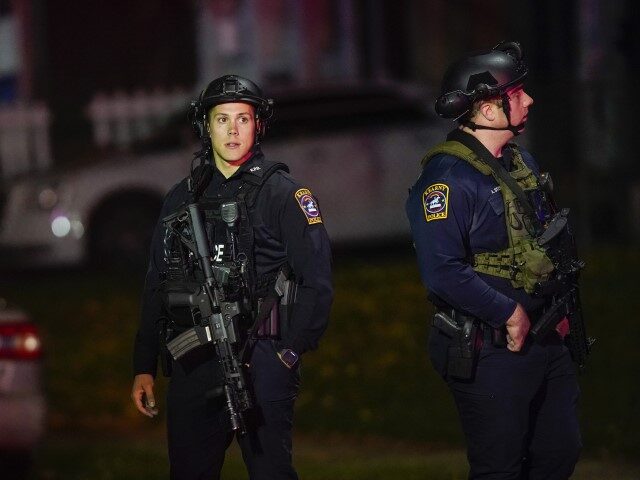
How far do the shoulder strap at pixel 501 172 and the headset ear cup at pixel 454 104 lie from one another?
0.10 meters

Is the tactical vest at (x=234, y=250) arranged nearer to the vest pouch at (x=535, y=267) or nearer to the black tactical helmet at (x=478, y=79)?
the black tactical helmet at (x=478, y=79)

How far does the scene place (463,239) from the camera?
6.38 m

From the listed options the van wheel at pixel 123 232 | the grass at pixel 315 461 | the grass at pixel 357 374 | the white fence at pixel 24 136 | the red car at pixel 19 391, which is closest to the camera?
the red car at pixel 19 391

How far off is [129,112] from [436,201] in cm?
1499

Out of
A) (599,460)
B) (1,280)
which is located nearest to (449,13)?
(1,280)

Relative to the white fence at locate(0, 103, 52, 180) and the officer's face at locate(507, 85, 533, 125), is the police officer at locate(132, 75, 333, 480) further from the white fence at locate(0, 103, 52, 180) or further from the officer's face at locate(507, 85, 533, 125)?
the white fence at locate(0, 103, 52, 180)

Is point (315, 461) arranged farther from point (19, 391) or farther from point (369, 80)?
point (369, 80)

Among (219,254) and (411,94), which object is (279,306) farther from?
(411,94)

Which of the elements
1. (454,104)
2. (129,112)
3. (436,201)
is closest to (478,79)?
(454,104)

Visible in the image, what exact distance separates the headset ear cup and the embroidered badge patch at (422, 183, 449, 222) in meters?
0.28

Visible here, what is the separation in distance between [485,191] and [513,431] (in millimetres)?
846

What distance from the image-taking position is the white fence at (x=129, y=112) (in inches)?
815

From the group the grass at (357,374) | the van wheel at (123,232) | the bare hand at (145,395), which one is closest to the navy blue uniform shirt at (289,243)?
the bare hand at (145,395)

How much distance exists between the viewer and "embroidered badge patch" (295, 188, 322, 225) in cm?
638
